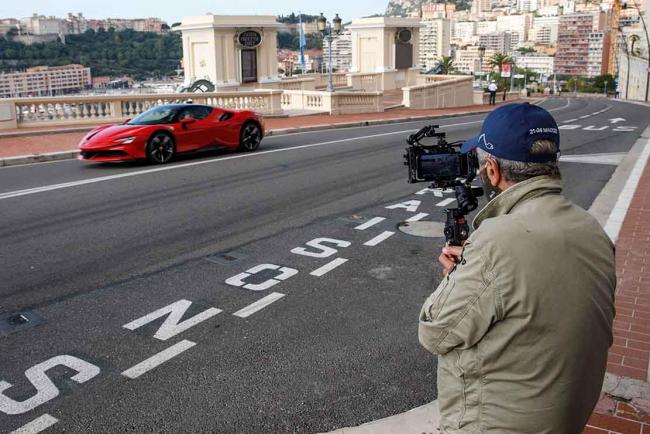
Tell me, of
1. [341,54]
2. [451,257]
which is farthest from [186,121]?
Answer: [341,54]

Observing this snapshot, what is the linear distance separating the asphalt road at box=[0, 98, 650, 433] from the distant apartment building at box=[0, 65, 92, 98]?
18.3m

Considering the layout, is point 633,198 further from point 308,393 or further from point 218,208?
point 308,393

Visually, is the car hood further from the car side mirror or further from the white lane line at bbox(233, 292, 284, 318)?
the white lane line at bbox(233, 292, 284, 318)

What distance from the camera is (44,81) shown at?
30547mm

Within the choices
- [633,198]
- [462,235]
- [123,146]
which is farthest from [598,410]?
[123,146]

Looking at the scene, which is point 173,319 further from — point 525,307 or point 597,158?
point 597,158

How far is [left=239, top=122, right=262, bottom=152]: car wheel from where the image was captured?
54.1 ft

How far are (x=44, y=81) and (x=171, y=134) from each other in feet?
62.9

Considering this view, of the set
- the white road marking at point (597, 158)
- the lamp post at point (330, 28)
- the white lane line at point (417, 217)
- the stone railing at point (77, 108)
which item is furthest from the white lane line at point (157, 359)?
the lamp post at point (330, 28)

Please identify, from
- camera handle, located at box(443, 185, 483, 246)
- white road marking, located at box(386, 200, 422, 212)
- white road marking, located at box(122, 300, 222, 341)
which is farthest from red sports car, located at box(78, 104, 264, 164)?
camera handle, located at box(443, 185, 483, 246)

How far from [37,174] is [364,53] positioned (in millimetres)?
36430

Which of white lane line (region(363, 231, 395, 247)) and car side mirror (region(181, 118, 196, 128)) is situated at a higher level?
car side mirror (region(181, 118, 196, 128))

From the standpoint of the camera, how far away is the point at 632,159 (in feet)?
51.7

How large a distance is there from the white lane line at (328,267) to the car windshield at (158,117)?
865 cm
